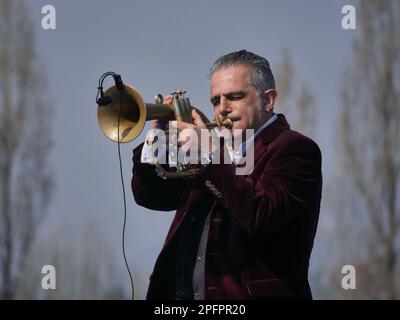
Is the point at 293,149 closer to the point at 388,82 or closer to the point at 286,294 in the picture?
the point at 286,294

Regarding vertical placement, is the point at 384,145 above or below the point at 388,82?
below

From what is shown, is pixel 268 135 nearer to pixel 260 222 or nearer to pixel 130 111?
pixel 260 222

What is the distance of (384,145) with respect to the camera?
1341 centimetres

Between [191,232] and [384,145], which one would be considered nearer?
[191,232]

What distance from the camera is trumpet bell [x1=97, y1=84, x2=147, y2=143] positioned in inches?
181

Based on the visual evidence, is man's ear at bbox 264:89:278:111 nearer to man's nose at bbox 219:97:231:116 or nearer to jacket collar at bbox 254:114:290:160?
jacket collar at bbox 254:114:290:160

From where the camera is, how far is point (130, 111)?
184 inches

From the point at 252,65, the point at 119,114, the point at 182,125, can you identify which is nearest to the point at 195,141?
the point at 182,125

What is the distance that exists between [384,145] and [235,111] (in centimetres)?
933

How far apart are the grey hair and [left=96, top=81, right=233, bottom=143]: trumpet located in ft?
0.69

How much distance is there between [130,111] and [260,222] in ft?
3.09

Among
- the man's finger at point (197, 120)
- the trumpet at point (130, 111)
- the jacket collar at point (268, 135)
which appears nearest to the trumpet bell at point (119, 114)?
the trumpet at point (130, 111)
